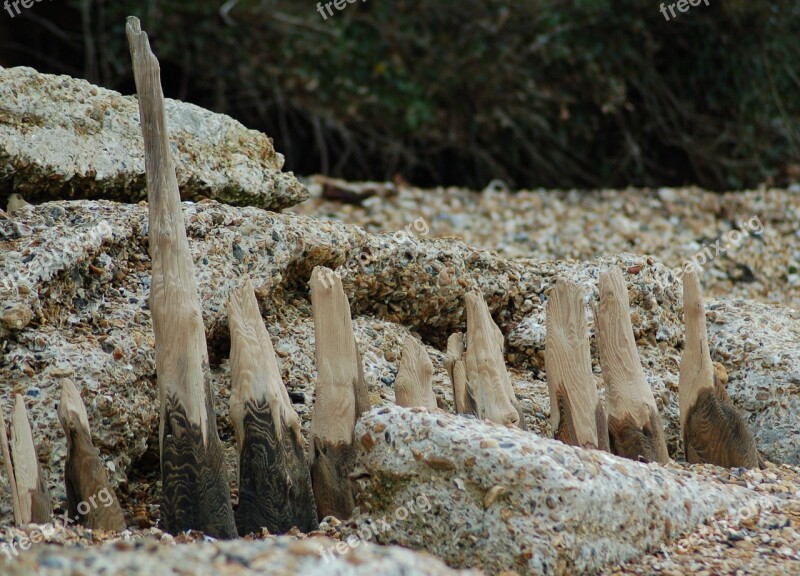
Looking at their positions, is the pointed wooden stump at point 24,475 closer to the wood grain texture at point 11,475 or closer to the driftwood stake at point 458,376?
the wood grain texture at point 11,475

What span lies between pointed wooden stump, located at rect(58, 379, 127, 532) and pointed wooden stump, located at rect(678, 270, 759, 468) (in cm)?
239

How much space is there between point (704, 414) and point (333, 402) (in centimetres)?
166

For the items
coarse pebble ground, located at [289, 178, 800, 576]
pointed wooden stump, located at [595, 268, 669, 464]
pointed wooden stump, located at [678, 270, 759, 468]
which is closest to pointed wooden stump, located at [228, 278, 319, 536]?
pointed wooden stump, located at [595, 268, 669, 464]

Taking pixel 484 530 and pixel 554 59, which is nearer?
pixel 484 530

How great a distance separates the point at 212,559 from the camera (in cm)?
245

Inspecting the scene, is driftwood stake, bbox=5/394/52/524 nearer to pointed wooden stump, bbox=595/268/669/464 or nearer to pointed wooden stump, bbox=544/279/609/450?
pointed wooden stump, bbox=544/279/609/450

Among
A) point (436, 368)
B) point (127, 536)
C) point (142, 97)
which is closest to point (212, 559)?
point (127, 536)

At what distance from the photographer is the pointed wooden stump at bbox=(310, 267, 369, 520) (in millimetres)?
3674

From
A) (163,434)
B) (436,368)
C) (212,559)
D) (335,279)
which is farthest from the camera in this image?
(436,368)

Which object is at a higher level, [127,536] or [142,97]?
[142,97]

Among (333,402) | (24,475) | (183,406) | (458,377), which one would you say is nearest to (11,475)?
(24,475)

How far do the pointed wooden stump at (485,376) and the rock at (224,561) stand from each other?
1446 millimetres

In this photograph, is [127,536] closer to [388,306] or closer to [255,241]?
[255,241]

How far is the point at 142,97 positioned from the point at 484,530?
6.32 ft
